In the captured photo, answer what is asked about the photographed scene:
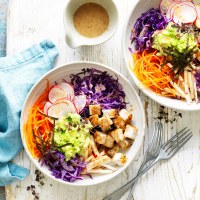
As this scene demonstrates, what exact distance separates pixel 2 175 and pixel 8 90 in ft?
1.43

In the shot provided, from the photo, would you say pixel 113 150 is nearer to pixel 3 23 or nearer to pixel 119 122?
pixel 119 122

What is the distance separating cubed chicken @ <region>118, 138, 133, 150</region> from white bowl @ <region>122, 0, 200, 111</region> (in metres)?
0.25

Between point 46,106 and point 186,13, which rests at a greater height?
point 186,13

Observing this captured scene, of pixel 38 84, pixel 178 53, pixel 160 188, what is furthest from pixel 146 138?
pixel 38 84

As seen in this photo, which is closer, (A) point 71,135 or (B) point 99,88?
(A) point 71,135

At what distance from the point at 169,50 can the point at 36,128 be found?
0.77 meters

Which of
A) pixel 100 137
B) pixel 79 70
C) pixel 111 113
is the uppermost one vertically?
pixel 79 70

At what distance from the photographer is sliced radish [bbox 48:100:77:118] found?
7.84 ft

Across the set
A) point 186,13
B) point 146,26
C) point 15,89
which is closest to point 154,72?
point 146,26

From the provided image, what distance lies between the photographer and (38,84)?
7.78 feet

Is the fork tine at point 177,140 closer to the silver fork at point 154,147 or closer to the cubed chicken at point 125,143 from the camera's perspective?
the silver fork at point 154,147

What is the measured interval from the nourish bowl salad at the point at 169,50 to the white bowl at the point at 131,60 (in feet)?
0.07

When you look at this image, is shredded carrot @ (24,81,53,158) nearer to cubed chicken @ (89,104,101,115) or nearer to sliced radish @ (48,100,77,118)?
sliced radish @ (48,100,77,118)

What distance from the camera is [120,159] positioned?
7.66 feet
